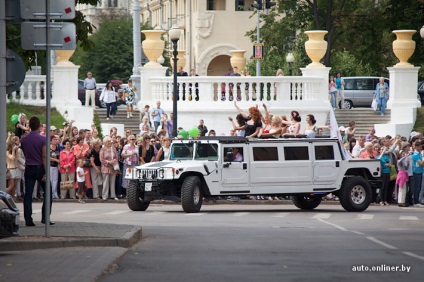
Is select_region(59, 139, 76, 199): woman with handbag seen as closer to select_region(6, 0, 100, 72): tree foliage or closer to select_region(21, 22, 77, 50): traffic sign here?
select_region(6, 0, 100, 72): tree foliage

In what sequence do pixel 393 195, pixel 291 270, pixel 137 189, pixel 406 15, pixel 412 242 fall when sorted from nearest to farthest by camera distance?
1. pixel 291 270
2. pixel 412 242
3. pixel 137 189
4. pixel 393 195
5. pixel 406 15

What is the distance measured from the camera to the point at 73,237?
1775cm

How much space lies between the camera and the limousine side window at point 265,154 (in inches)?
1166

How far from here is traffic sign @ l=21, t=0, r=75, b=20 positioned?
57.0 feet

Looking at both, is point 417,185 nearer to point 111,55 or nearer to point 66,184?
point 66,184

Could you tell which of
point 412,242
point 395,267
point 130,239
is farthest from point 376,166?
point 395,267

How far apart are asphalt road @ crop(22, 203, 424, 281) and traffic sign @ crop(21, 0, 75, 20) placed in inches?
133

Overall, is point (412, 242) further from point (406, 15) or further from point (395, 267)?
point (406, 15)

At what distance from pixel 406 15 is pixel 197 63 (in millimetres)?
50013

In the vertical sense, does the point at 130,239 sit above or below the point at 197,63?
below

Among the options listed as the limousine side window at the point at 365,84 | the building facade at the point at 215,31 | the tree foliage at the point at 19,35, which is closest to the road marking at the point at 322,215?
the tree foliage at the point at 19,35

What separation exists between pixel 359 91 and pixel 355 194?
31.5 m

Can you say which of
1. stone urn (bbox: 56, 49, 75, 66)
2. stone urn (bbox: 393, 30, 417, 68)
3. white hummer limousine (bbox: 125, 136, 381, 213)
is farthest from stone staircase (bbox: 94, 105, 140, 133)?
white hummer limousine (bbox: 125, 136, 381, 213)

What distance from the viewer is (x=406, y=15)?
184ft
